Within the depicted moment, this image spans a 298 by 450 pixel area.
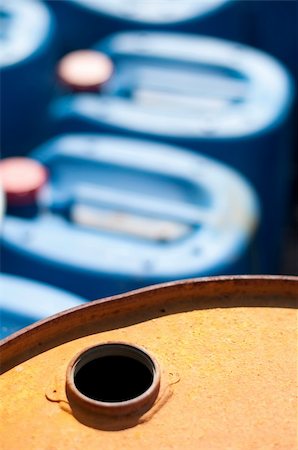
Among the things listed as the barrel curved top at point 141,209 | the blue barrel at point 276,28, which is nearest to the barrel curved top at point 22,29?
the barrel curved top at point 141,209

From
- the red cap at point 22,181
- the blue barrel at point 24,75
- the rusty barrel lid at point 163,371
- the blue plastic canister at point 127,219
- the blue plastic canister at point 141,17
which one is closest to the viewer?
the rusty barrel lid at point 163,371

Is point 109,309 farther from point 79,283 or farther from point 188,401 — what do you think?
point 79,283

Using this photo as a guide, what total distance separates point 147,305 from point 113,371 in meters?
0.10

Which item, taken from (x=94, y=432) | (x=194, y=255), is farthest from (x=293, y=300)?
(x=194, y=255)

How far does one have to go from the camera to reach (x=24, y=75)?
6.58 ft

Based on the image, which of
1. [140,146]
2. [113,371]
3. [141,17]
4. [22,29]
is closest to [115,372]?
[113,371]

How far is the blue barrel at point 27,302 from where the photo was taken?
1.23m

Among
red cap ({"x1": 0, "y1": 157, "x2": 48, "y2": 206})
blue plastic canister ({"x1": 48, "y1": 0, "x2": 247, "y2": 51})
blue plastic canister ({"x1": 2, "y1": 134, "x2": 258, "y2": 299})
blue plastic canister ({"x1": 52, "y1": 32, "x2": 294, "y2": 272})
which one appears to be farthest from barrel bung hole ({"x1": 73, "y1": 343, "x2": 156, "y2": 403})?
blue plastic canister ({"x1": 48, "y1": 0, "x2": 247, "y2": 51})

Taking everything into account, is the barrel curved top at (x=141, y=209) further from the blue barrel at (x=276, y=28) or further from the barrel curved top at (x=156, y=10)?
the blue barrel at (x=276, y=28)

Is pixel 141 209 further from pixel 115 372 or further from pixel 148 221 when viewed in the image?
pixel 115 372

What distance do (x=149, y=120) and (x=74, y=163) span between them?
0.69 feet

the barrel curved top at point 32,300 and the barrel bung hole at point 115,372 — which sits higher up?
the barrel bung hole at point 115,372

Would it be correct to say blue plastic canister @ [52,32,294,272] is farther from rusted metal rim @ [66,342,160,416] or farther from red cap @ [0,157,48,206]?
rusted metal rim @ [66,342,160,416]

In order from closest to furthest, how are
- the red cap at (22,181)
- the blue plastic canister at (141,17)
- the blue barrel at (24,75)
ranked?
the red cap at (22,181) → the blue barrel at (24,75) → the blue plastic canister at (141,17)
